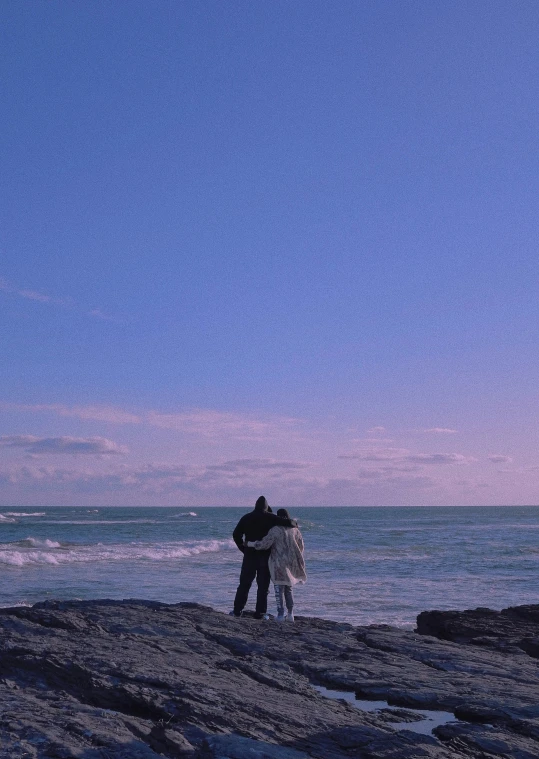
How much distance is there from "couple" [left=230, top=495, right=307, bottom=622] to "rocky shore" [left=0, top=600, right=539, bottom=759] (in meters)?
0.61

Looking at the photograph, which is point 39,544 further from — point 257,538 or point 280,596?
point 280,596

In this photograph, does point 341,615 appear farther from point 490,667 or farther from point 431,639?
point 490,667

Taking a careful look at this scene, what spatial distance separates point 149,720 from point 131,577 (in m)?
16.5

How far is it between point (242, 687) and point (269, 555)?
4.32 metres

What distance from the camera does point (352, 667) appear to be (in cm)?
772

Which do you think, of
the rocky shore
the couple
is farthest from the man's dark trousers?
the rocky shore

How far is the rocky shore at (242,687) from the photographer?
508 centimetres

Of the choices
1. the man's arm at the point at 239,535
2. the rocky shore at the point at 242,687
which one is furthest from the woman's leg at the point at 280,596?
the man's arm at the point at 239,535

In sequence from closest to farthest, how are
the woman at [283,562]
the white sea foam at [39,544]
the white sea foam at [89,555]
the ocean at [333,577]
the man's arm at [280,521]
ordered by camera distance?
the woman at [283,562] < the man's arm at [280,521] < the ocean at [333,577] < the white sea foam at [89,555] < the white sea foam at [39,544]

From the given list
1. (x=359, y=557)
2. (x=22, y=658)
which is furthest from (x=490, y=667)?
(x=359, y=557)

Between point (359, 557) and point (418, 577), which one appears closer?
point (418, 577)

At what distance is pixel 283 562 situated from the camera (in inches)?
419

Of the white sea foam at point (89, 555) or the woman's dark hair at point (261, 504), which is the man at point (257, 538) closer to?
the woman's dark hair at point (261, 504)

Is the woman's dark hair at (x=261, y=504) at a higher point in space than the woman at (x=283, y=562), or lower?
higher
